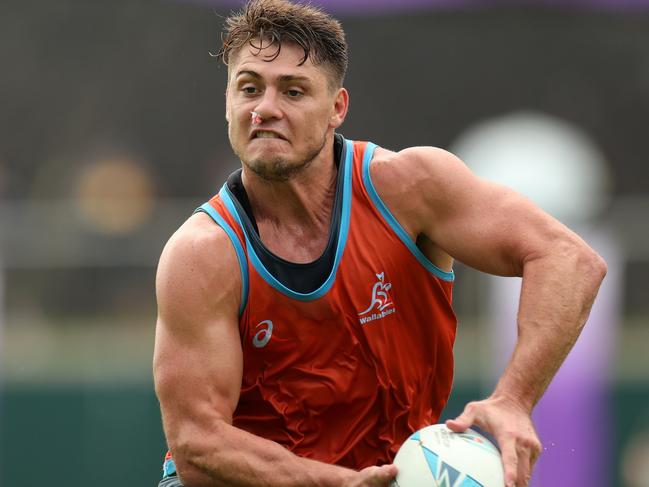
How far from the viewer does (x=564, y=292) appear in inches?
206

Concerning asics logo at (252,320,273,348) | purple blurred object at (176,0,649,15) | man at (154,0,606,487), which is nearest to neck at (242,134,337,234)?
man at (154,0,606,487)

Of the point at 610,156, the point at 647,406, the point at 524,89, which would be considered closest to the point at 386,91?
the point at 524,89

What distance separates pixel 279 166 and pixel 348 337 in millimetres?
736

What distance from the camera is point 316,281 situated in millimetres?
5508

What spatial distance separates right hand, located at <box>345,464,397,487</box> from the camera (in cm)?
496

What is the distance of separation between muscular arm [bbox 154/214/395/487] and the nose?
0.54 metres

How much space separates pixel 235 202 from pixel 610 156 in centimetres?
1054

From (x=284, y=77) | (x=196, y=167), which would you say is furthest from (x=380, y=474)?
(x=196, y=167)

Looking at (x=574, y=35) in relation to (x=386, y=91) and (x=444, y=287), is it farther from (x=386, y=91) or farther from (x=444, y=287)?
(x=444, y=287)

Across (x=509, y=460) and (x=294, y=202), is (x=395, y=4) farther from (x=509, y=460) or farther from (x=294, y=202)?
(x=509, y=460)

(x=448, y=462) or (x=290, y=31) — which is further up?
(x=290, y=31)

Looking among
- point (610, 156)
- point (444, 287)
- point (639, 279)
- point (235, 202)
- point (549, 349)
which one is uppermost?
point (610, 156)

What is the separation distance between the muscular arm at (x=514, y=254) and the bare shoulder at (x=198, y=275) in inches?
27.9

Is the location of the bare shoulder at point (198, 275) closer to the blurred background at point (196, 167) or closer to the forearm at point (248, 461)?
the forearm at point (248, 461)
